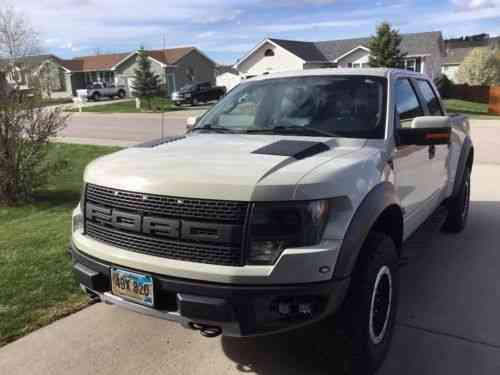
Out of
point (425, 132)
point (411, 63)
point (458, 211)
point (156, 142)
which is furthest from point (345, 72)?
point (411, 63)

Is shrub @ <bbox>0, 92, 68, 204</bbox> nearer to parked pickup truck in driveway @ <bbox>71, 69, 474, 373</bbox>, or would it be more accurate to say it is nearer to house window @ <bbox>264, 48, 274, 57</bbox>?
parked pickup truck in driveway @ <bbox>71, 69, 474, 373</bbox>

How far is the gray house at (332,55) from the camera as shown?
41594 millimetres

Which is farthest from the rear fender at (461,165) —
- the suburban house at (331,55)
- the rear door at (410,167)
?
the suburban house at (331,55)

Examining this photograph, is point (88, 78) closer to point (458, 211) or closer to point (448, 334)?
point (458, 211)

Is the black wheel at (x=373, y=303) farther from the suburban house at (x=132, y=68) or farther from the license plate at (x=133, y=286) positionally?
the suburban house at (x=132, y=68)

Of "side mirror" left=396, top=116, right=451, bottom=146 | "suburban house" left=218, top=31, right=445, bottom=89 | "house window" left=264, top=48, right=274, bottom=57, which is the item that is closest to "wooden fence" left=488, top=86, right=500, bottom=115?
"suburban house" left=218, top=31, right=445, bottom=89

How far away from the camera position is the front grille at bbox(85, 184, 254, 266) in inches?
98.3

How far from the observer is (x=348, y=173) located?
106 inches

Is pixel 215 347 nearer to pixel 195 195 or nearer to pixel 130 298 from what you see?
pixel 130 298

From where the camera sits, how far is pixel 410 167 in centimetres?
380

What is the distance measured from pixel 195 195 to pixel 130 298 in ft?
2.47

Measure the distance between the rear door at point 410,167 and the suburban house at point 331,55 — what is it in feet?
124

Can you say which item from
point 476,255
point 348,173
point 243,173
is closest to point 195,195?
point 243,173

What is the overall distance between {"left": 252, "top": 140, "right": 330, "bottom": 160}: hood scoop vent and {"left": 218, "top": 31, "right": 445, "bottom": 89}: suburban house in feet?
128
